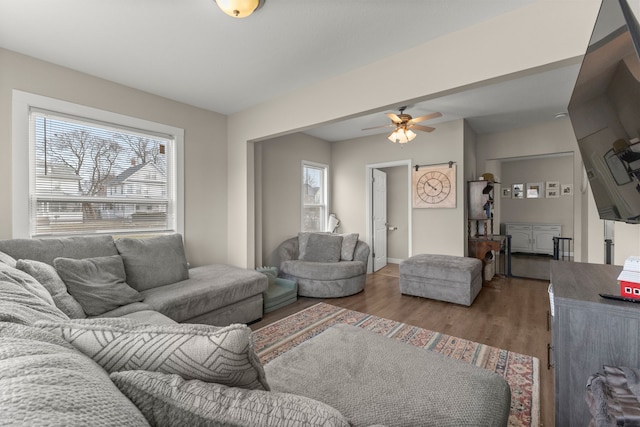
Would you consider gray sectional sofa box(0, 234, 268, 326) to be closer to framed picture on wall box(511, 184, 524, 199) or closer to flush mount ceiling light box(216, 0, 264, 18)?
flush mount ceiling light box(216, 0, 264, 18)

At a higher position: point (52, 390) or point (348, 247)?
point (52, 390)

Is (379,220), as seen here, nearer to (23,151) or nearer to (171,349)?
(23,151)

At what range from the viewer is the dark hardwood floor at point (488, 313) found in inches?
96.3

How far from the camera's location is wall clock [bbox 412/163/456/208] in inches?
172

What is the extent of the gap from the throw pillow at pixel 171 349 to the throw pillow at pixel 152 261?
2.07 meters

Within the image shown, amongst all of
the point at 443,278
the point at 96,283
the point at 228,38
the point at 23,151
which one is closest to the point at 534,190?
the point at 443,278

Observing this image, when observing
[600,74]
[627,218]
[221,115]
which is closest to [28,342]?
[600,74]

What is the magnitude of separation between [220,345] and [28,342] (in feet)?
1.20

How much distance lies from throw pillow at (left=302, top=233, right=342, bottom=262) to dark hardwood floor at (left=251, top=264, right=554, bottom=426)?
71cm

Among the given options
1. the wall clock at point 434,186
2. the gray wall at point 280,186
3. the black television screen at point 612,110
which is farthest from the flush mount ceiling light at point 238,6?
the wall clock at point 434,186

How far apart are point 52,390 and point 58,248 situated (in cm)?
264

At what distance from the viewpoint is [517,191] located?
23.2 ft

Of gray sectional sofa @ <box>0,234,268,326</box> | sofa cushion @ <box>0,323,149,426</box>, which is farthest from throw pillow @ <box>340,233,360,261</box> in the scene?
sofa cushion @ <box>0,323,149,426</box>

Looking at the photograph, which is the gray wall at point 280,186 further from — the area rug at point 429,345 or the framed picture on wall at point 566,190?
the framed picture on wall at point 566,190
